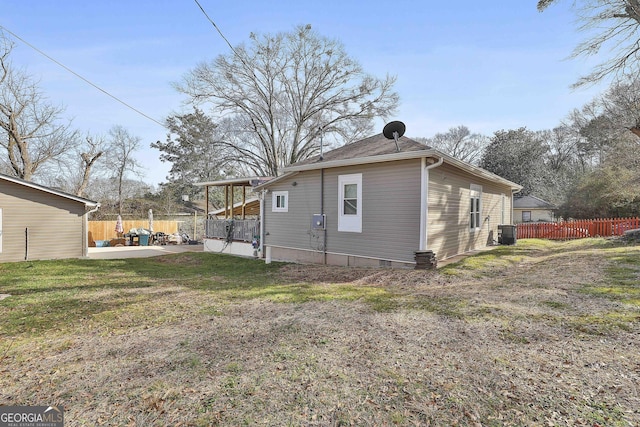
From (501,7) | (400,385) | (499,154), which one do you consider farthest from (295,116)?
(400,385)

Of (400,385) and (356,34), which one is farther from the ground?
(356,34)

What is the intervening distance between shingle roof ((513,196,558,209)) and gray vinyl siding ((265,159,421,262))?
73.3 ft

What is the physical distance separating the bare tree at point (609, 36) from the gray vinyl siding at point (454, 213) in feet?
18.9

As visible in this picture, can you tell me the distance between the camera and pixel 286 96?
23.2 metres

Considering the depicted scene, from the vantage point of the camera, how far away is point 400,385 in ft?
8.81

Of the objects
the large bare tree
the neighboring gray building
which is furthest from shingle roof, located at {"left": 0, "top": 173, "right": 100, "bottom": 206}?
the neighboring gray building

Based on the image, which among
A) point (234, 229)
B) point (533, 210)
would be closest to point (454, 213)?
point (234, 229)

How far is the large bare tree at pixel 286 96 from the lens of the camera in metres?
21.4

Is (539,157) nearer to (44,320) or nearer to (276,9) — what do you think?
(276,9)

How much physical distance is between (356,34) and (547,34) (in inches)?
250

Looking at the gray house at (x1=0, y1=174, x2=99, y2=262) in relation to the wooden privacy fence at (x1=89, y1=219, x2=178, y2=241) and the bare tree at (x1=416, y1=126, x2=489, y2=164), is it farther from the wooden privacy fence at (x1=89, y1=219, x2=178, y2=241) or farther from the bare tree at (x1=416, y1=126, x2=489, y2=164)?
the bare tree at (x1=416, y1=126, x2=489, y2=164)

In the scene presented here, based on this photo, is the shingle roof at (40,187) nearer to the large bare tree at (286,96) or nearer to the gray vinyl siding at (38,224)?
the gray vinyl siding at (38,224)

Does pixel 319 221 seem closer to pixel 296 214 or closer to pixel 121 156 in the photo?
pixel 296 214

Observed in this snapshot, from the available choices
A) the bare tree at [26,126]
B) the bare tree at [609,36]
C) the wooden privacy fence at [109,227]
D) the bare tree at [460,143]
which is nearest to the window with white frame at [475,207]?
the bare tree at [609,36]
